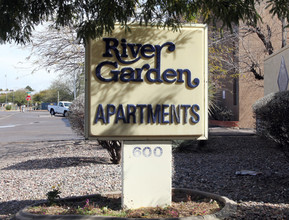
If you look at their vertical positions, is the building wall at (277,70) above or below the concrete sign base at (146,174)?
above

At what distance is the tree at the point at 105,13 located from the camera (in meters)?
4.78

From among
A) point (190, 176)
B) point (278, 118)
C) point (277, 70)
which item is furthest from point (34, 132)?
point (278, 118)

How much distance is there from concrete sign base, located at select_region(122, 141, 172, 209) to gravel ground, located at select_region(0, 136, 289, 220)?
98 centimetres

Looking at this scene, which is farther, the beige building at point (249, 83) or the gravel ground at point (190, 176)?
the beige building at point (249, 83)

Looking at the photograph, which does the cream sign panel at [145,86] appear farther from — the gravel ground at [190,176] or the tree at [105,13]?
the gravel ground at [190,176]

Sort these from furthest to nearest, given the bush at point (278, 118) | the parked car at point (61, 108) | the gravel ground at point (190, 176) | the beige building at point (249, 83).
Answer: the parked car at point (61, 108) < the beige building at point (249, 83) < the bush at point (278, 118) < the gravel ground at point (190, 176)

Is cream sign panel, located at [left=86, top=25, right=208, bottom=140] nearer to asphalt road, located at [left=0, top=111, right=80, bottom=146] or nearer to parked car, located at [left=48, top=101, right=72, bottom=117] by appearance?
asphalt road, located at [left=0, top=111, right=80, bottom=146]

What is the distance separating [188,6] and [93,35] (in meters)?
1.44

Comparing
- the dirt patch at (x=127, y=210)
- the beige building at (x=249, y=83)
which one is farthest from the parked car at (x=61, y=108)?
the dirt patch at (x=127, y=210)

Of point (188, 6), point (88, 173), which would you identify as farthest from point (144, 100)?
point (88, 173)

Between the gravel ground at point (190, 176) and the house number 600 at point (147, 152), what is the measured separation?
1.22 metres

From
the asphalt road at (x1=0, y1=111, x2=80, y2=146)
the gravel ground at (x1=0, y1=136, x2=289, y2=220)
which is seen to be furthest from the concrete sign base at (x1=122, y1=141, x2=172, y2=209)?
the asphalt road at (x1=0, y1=111, x2=80, y2=146)

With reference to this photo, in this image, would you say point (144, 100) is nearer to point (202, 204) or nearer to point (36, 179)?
point (202, 204)

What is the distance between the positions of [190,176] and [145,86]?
11.1ft
